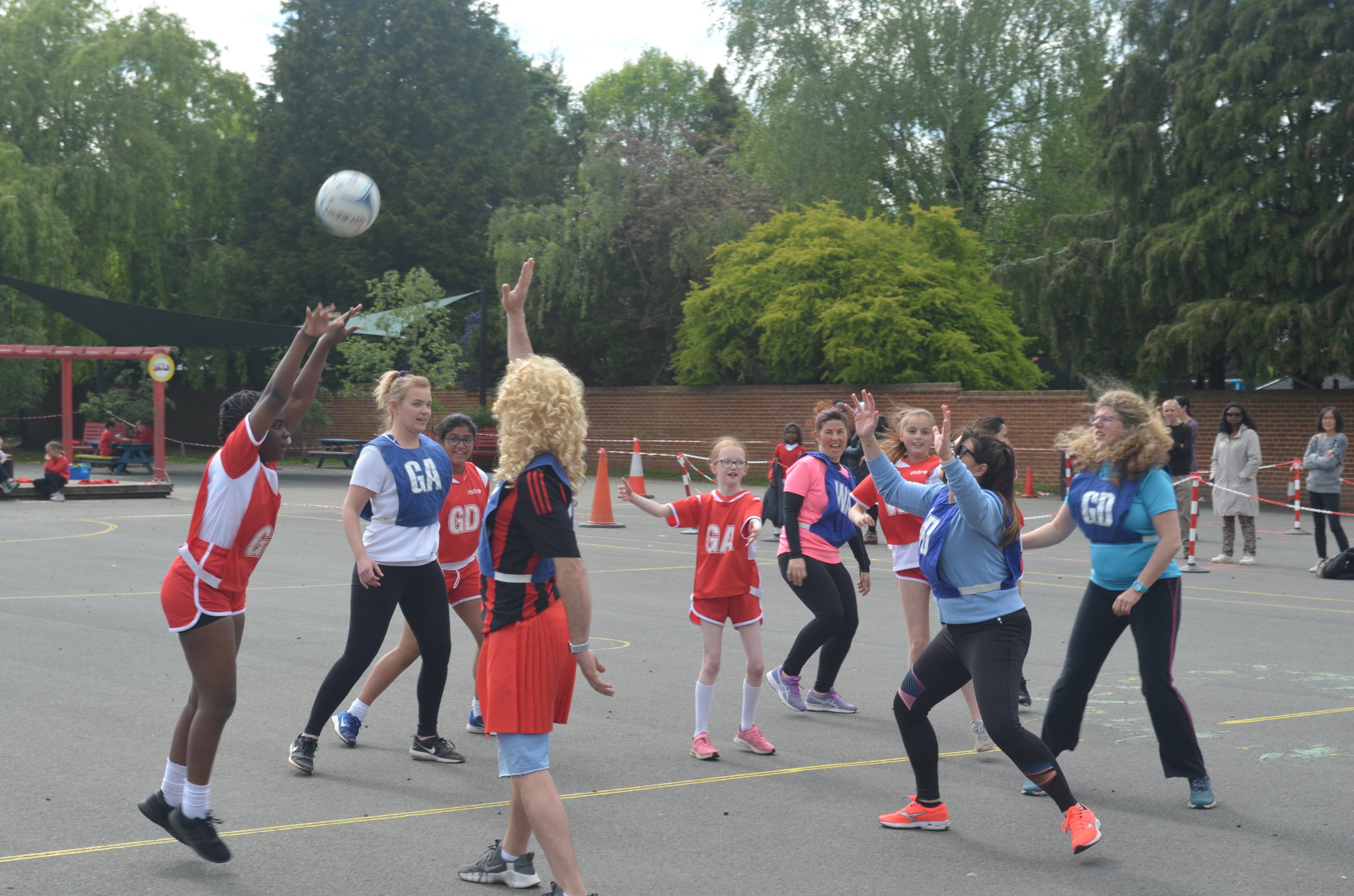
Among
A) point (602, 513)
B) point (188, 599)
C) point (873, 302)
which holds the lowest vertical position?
point (602, 513)

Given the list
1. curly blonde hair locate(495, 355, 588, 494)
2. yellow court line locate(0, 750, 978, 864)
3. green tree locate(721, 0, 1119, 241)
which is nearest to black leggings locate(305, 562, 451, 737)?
yellow court line locate(0, 750, 978, 864)

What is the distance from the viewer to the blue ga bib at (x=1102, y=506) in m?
5.75

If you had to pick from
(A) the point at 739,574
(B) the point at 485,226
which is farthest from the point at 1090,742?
(B) the point at 485,226

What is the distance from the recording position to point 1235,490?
1528cm

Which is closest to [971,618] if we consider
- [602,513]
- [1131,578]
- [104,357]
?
[1131,578]

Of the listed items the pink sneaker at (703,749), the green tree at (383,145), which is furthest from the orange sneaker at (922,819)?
the green tree at (383,145)

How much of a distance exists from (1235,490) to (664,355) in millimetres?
24259

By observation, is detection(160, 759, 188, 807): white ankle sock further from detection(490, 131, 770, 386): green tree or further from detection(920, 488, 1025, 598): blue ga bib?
detection(490, 131, 770, 386): green tree

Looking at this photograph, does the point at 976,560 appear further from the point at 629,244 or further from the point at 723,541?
the point at 629,244

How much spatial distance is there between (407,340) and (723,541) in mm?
32112

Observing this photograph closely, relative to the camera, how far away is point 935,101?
36875 millimetres

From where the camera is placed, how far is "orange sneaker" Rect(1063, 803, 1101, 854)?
4859 mm

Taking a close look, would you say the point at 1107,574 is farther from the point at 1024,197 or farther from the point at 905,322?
the point at 1024,197

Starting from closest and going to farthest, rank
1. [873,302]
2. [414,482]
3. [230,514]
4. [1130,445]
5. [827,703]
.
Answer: [230,514] → [1130,445] → [414,482] → [827,703] → [873,302]
